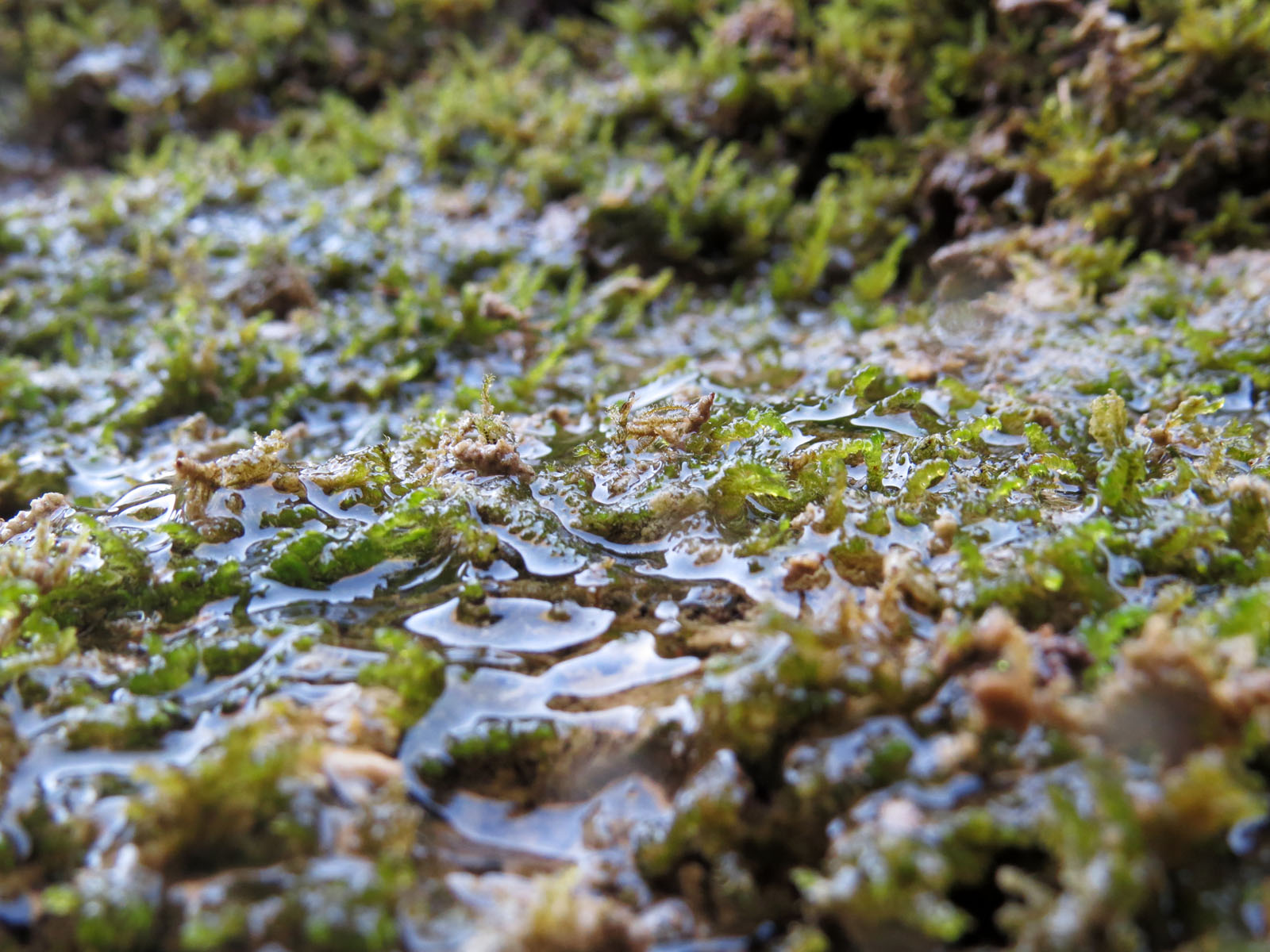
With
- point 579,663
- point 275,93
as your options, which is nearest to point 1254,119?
point 579,663

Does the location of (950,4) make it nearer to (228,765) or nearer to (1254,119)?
(1254,119)

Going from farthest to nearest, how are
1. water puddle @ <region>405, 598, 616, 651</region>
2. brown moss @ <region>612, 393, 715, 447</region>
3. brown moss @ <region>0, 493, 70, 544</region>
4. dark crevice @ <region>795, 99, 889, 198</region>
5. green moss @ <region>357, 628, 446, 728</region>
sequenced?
dark crevice @ <region>795, 99, 889, 198</region>, brown moss @ <region>612, 393, 715, 447</region>, brown moss @ <region>0, 493, 70, 544</region>, water puddle @ <region>405, 598, 616, 651</region>, green moss @ <region>357, 628, 446, 728</region>

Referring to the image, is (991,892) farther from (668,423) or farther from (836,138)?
(836,138)

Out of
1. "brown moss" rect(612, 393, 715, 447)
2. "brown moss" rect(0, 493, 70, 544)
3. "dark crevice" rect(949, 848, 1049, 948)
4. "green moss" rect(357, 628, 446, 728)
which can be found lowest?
"dark crevice" rect(949, 848, 1049, 948)

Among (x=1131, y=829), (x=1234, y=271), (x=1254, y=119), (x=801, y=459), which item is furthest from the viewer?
(x=1254, y=119)

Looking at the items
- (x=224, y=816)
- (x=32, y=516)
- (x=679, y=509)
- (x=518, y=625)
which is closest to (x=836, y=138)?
(x=679, y=509)

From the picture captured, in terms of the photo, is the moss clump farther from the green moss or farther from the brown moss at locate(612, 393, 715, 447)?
the brown moss at locate(612, 393, 715, 447)

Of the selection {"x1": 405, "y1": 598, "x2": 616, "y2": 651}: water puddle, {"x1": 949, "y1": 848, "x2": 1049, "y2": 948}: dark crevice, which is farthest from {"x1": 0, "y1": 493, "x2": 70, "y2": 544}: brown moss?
{"x1": 949, "y1": 848, "x2": 1049, "y2": 948}: dark crevice

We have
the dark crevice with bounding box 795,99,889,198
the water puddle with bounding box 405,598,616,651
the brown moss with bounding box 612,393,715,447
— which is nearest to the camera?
the water puddle with bounding box 405,598,616,651
